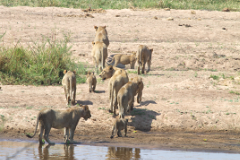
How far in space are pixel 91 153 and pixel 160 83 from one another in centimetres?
616

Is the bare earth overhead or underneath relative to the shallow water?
overhead

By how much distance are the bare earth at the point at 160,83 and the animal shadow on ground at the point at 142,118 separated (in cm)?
2

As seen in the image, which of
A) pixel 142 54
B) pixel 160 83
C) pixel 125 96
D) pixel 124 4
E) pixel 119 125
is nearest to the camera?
pixel 119 125

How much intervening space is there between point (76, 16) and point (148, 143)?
1474 cm

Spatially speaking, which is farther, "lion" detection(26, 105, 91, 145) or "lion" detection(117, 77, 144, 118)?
"lion" detection(117, 77, 144, 118)

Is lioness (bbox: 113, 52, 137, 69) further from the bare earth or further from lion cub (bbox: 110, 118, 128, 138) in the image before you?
lion cub (bbox: 110, 118, 128, 138)

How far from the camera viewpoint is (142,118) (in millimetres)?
8859

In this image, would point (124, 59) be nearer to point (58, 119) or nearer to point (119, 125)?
point (119, 125)

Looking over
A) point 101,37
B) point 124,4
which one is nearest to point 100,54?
point 101,37

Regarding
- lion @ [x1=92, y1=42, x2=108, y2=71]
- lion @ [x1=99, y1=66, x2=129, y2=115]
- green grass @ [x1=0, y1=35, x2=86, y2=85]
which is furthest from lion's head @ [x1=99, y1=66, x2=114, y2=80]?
lion @ [x1=92, y1=42, x2=108, y2=71]

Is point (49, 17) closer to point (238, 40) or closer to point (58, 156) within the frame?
point (238, 40)

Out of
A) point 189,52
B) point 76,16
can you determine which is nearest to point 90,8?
point 76,16

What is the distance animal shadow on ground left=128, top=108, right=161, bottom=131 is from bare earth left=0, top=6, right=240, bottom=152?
0.08 ft

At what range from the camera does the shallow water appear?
21.4ft
